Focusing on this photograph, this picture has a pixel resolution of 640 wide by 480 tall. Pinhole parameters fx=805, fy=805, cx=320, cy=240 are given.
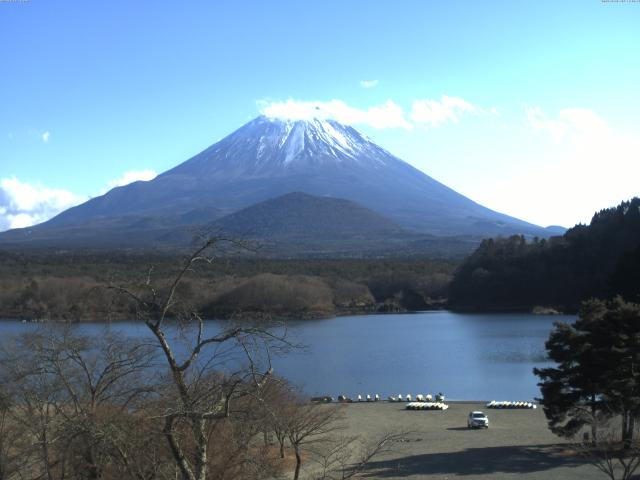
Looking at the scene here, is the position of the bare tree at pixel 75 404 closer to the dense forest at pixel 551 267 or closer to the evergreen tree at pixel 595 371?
the evergreen tree at pixel 595 371

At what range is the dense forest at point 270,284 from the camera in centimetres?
4619

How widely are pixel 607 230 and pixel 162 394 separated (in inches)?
1969

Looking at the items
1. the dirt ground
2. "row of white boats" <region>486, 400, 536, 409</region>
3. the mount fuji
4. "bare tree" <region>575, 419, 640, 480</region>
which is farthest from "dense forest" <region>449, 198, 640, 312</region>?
the mount fuji

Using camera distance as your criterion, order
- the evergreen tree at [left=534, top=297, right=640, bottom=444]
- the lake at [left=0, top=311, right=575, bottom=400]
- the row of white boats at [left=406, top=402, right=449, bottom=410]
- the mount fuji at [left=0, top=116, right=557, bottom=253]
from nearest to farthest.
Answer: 1. the evergreen tree at [left=534, top=297, right=640, bottom=444]
2. the row of white boats at [left=406, top=402, right=449, bottom=410]
3. the lake at [left=0, top=311, right=575, bottom=400]
4. the mount fuji at [left=0, top=116, right=557, bottom=253]

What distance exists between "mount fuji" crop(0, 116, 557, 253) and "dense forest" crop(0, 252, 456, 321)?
33.5 m

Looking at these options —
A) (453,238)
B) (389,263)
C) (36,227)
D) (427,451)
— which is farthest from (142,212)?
(427,451)

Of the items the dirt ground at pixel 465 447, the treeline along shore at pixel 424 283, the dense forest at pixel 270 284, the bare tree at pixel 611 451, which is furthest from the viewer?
the treeline along shore at pixel 424 283

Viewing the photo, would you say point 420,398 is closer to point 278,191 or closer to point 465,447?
point 465,447

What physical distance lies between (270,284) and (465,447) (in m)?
39.5

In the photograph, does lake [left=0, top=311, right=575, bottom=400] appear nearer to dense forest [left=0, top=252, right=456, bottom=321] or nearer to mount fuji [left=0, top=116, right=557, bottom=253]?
dense forest [left=0, top=252, right=456, bottom=321]

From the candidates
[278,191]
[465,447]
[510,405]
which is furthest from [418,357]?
[278,191]

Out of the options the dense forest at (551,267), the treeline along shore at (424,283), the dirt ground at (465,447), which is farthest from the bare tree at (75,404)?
the dense forest at (551,267)

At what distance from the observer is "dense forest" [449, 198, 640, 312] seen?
49.8m

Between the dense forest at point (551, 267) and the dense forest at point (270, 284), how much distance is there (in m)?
4.81
